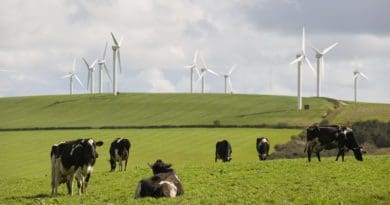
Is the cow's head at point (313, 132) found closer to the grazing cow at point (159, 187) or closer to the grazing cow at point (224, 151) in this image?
the grazing cow at point (224, 151)

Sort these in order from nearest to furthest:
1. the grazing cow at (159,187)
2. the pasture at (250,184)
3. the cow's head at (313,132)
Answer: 1. the pasture at (250,184)
2. the grazing cow at (159,187)
3. the cow's head at (313,132)

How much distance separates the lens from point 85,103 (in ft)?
396

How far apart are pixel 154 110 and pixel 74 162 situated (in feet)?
290

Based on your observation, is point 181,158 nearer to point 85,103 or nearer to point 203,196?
point 203,196

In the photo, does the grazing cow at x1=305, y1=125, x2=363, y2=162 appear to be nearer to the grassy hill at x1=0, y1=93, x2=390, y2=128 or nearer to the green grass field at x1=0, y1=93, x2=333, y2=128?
the grassy hill at x1=0, y1=93, x2=390, y2=128

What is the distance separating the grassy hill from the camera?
90375 millimetres

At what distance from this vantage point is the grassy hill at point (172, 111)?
297 feet

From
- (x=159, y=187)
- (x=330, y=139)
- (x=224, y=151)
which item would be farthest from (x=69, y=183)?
(x=224, y=151)

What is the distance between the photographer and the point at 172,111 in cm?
10769

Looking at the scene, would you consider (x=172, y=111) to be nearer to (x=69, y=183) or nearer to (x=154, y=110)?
(x=154, y=110)

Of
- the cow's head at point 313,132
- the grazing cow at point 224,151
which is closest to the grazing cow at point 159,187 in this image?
the cow's head at point 313,132

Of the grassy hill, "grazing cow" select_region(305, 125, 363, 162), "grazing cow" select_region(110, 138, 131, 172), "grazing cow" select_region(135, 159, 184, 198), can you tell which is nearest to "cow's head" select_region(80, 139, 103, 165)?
"grazing cow" select_region(135, 159, 184, 198)

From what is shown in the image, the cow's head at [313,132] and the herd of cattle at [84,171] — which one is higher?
the cow's head at [313,132]

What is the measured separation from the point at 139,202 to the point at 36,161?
4146cm
